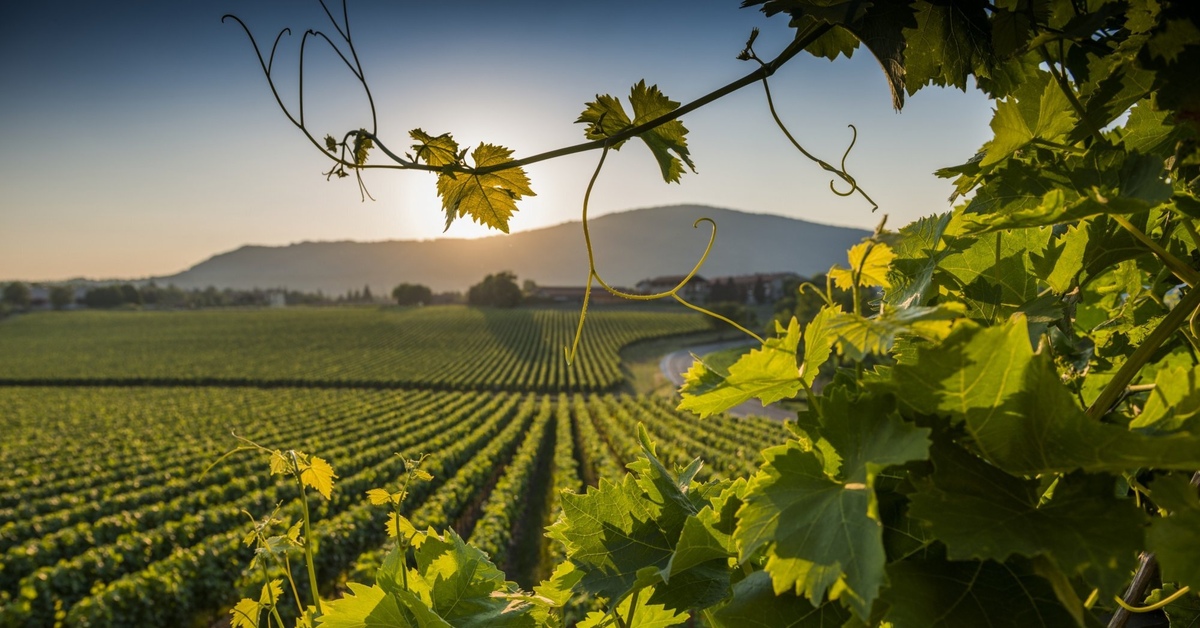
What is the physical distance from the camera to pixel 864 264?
62 centimetres

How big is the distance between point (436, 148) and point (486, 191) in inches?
3.9

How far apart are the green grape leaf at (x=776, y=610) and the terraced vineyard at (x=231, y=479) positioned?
0.32m

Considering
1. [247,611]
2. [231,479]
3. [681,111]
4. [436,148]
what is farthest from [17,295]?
[681,111]

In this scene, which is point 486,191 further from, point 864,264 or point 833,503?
point 833,503

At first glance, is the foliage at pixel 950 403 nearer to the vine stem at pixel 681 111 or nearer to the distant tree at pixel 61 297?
the vine stem at pixel 681 111

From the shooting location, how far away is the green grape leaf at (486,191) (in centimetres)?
93

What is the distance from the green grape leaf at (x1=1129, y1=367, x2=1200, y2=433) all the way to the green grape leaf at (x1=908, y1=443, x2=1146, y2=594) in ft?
0.22

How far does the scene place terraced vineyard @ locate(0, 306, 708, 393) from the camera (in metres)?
49.3

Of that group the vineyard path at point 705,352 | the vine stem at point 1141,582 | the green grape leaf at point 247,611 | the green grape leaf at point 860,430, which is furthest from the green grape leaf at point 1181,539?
the vineyard path at point 705,352

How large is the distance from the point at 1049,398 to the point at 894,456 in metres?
0.12

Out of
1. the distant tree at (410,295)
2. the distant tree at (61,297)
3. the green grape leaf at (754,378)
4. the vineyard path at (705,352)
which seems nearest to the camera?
the green grape leaf at (754,378)

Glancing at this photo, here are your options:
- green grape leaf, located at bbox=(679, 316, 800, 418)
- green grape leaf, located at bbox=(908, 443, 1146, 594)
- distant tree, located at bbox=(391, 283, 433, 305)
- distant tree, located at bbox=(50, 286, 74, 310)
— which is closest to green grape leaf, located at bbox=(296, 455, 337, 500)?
green grape leaf, located at bbox=(679, 316, 800, 418)

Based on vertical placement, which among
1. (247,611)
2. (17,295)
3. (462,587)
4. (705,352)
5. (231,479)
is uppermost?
(17,295)

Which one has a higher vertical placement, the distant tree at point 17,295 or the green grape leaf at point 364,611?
the distant tree at point 17,295
